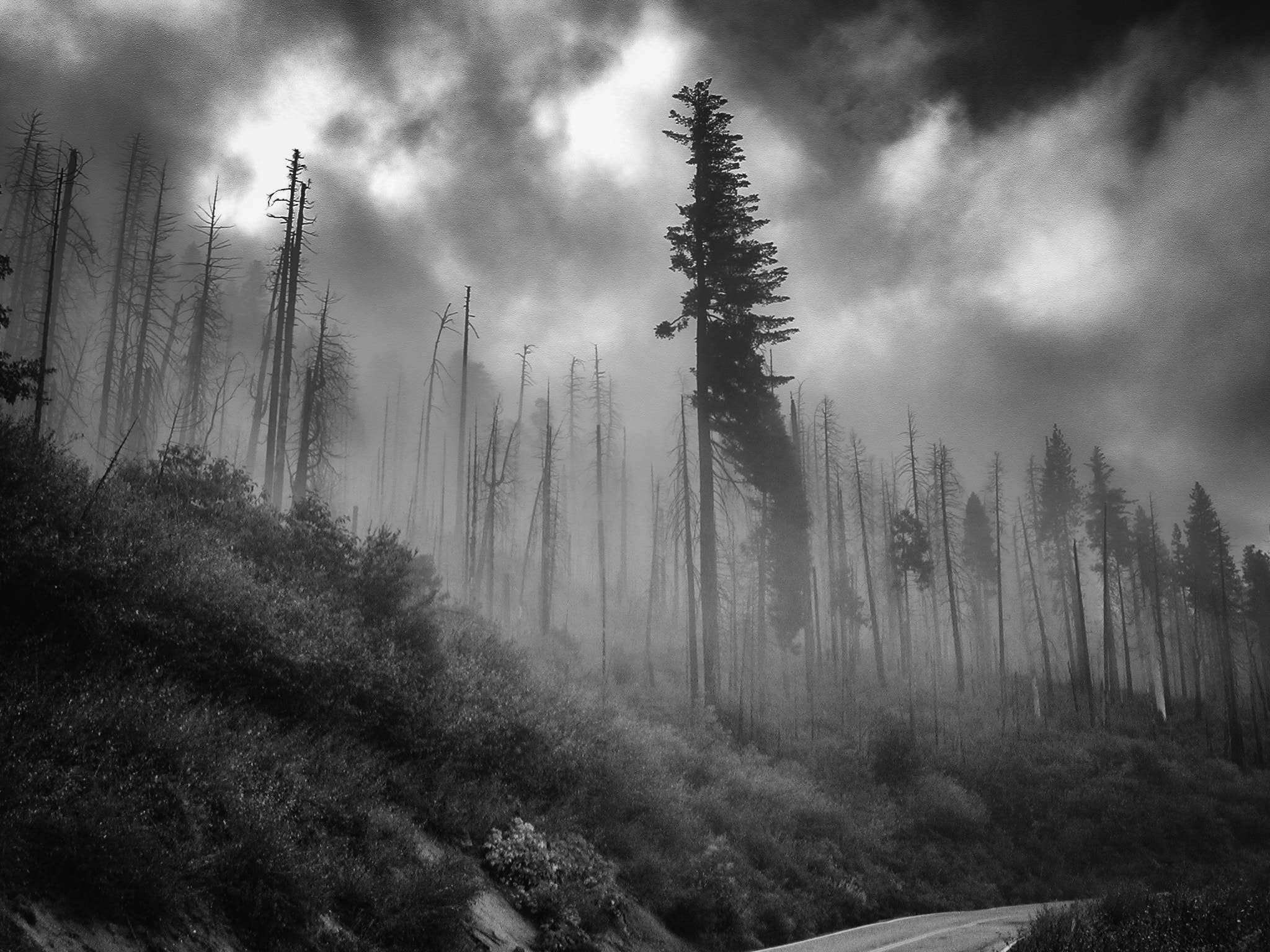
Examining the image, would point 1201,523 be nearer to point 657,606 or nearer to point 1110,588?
point 1110,588

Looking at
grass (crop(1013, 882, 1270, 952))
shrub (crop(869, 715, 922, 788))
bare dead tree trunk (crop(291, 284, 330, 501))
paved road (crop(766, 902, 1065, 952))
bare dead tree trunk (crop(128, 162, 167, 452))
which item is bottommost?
paved road (crop(766, 902, 1065, 952))

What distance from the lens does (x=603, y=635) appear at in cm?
2428

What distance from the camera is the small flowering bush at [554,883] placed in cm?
847

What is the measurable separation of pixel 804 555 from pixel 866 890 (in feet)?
63.9

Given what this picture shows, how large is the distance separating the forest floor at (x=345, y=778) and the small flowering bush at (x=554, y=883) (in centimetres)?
4

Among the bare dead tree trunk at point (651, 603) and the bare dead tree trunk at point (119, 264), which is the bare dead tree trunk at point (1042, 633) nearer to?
the bare dead tree trunk at point (651, 603)

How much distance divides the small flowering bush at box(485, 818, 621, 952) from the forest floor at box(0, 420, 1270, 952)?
0.12 ft

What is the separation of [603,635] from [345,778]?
1637cm

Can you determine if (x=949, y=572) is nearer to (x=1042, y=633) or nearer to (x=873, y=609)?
(x=873, y=609)

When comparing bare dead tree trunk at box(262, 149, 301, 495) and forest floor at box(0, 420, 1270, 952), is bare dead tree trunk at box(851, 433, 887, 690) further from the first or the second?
bare dead tree trunk at box(262, 149, 301, 495)

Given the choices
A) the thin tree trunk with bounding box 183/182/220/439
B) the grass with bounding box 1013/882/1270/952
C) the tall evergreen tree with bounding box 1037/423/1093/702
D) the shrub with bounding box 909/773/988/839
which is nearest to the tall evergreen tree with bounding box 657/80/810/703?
the shrub with bounding box 909/773/988/839

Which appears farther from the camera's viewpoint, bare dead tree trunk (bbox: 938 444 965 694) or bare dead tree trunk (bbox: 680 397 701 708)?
bare dead tree trunk (bbox: 938 444 965 694)

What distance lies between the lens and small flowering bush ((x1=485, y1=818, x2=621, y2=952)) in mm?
8469

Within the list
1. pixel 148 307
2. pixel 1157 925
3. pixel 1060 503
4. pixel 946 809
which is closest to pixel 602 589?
pixel 946 809
